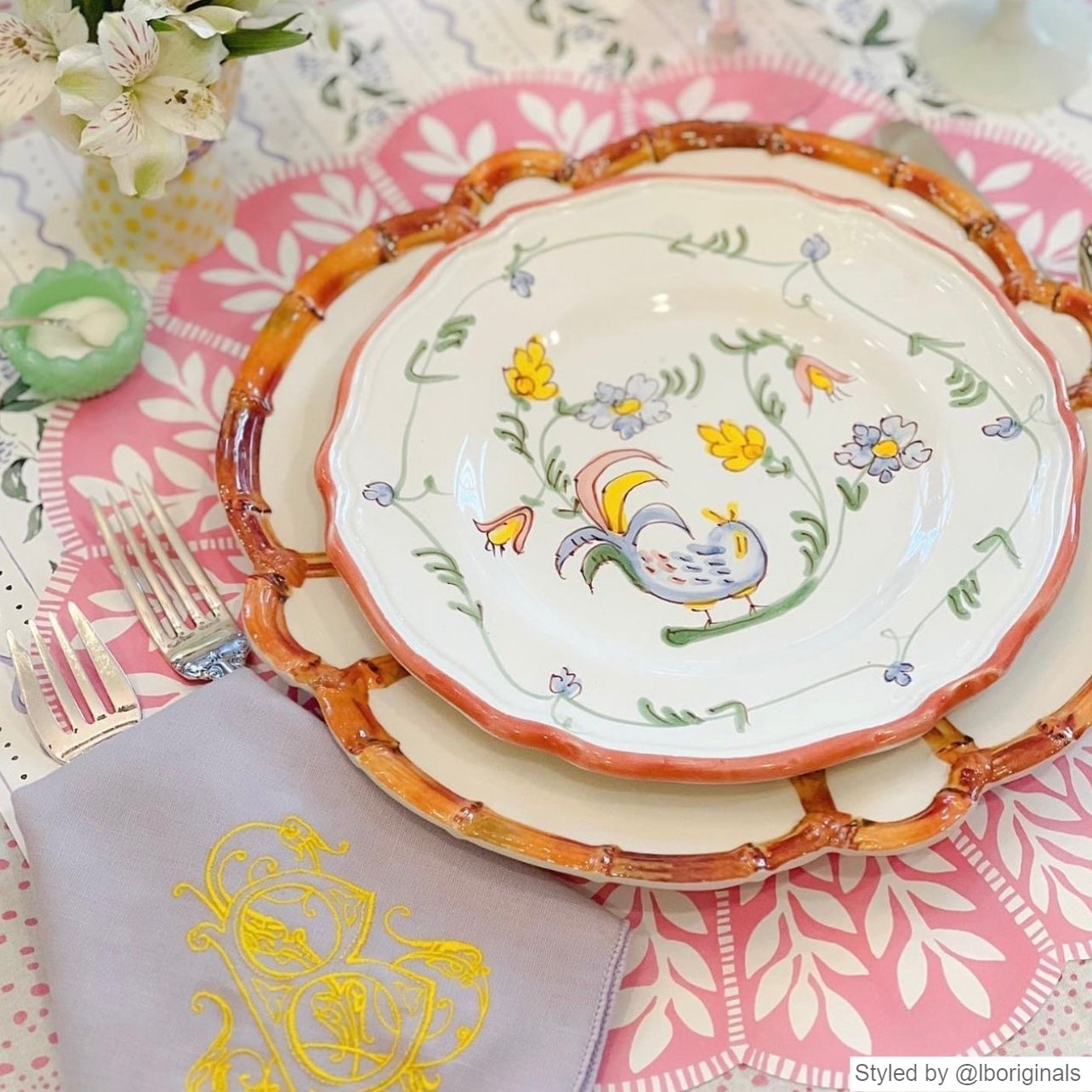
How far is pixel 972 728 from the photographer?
0.70m

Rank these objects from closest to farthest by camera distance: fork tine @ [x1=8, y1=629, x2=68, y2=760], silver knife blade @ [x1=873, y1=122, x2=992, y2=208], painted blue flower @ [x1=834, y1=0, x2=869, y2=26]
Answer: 1. fork tine @ [x1=8, y1=629, x2=68, y2=760]
2. silver knife blade @ [x1=873, y1=122, x2=992, y2=208]
3. painted blue flower @ [x1=834, y1=0, x2=869, y2=26]

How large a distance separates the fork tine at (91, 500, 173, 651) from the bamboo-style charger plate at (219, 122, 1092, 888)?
0.08m

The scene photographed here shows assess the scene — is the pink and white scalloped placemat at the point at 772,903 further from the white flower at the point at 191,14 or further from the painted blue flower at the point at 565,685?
the white flower at the point at 191,14

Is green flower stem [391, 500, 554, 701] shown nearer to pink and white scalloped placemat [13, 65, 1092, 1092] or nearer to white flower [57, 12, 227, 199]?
pink and white scalloped placemat [13, 65, 1092, 1092]

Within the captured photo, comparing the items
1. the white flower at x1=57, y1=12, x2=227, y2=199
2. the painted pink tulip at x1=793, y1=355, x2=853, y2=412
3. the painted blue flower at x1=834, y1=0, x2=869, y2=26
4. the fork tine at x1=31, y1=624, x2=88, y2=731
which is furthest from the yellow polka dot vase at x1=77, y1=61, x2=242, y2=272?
the painted blue flower at x1=834, y1=0, x2=869, y2=26

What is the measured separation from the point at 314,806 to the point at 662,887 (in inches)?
8.0

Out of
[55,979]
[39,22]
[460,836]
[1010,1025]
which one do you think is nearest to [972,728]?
[1010,1025]

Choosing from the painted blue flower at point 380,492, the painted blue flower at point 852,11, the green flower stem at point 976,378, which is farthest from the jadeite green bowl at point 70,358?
the painted blue flower at point 852,11

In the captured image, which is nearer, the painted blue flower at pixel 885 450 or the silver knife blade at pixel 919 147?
the painted blue flower at pixel 885 450

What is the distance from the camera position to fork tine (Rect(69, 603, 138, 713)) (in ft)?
2.46

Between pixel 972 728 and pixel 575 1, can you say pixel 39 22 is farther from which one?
pixel 972 728

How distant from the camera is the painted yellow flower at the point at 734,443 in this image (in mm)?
806

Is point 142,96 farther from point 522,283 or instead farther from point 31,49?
point 522,283

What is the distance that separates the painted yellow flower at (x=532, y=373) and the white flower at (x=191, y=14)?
0.27 metres
